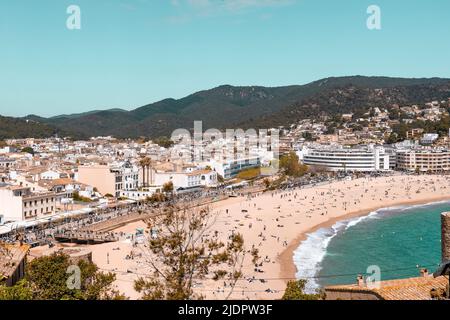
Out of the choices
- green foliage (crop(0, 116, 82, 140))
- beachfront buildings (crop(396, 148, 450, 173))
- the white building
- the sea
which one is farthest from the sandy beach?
green foliage (crop(0, 116, 82, 140))

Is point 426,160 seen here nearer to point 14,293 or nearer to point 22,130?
point 14,293

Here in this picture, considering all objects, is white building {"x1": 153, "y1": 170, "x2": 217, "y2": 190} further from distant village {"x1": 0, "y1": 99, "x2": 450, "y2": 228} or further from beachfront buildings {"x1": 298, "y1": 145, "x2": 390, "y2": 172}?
beachfront buildings {"x1": 298, "y1": 145, "x2": 390, "y2": 172}

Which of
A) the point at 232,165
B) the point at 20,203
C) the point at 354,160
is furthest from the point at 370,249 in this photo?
the point at 354,160

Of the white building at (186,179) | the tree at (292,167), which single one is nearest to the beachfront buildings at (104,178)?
the white building at (186,179)

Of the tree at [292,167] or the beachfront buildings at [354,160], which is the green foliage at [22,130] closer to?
the tree at [292,167]

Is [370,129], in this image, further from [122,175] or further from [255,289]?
[255,289]
